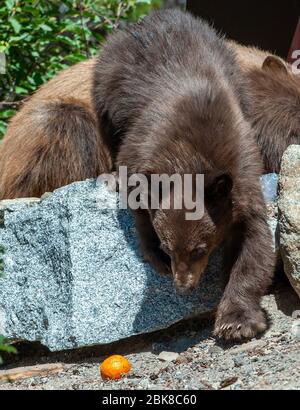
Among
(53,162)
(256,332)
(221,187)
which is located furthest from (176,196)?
(53,162)

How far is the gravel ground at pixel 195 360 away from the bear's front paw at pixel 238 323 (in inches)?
3.8

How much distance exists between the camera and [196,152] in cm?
598

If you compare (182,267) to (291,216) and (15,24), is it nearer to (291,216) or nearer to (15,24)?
(291,216)

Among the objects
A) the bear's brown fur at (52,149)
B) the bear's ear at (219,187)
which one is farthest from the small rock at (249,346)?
the bear's brown fur at (52,149)

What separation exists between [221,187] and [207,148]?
0.29m

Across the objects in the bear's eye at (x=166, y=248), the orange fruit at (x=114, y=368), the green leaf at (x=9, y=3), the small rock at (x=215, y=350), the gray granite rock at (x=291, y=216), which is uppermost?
the green leaf at (x=9, y=3)

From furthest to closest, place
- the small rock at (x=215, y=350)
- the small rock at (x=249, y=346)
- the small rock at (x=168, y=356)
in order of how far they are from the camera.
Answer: the small rock at (x=168, y=356) → the small rock at (x=215, y=350) → the small rock at (x=249, y=346)

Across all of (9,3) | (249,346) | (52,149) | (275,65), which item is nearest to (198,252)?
(249,346)

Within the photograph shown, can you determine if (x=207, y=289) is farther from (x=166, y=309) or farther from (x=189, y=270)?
Answer: (x=189, y=270)

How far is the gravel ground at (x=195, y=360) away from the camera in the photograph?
222 inches

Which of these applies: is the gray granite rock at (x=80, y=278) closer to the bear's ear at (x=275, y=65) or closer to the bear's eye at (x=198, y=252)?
the bear's eye at (x=198, y=252)

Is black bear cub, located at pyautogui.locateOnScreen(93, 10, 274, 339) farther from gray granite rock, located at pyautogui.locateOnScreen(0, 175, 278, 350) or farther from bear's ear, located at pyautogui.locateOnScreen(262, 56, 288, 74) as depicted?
bear's ear, located at pyautogui.locateOnScreen(262, 56, 288, 74)

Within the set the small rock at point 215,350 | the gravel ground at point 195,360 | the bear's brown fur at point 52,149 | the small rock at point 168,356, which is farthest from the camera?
the bear's brown fur at point 52,149

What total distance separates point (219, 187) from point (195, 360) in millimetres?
1220
